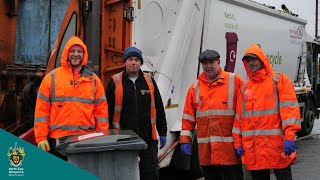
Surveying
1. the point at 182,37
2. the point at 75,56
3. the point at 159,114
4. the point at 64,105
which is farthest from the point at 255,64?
the point at 182,37

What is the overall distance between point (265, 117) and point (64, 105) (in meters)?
1.54

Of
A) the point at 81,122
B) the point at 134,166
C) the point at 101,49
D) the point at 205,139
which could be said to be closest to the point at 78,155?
the point at 134,166

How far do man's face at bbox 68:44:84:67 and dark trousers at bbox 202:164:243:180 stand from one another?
4.71 feet

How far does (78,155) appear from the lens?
9.27 feet

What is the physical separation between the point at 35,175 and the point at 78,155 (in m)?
0.55

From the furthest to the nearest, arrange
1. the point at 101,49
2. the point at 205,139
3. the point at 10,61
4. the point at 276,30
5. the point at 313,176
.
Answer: the point at 276,30 → the point at 313,176 → the point at 10,61 → the point at 101,49 → the point at 205,139

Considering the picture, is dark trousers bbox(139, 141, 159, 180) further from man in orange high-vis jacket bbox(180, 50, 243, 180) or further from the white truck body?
the white truck body

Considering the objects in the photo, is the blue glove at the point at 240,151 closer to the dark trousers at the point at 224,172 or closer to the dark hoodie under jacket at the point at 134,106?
the dark trousers at the point at 224,172

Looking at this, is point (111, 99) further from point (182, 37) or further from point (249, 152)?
point (182, 37)

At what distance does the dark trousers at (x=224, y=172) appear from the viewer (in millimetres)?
3961

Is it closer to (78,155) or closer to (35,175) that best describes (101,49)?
(78,155)

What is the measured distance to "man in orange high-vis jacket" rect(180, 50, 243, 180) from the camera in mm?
3906

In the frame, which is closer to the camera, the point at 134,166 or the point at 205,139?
the point at 134,166

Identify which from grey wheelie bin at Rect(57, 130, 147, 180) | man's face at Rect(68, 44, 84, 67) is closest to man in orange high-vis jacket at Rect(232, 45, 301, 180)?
grey wheelie bin at Rect(57, 130, 147, 180)
